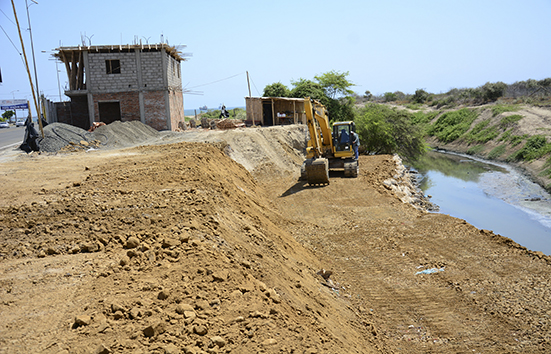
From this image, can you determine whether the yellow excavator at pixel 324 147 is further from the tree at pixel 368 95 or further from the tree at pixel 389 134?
the tree at pixel 368 95

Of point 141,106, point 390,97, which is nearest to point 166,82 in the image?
point 141,106

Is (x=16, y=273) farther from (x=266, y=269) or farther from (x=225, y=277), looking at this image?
(x=266, y=269)

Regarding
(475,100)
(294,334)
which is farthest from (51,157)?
(475,100)

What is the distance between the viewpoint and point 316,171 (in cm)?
1953

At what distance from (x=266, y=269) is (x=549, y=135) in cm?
3487

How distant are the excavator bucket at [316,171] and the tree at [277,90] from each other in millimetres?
26314

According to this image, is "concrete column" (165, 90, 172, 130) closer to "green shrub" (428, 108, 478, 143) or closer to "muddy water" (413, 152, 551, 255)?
"muddy water" (413, 152, 551, 255)

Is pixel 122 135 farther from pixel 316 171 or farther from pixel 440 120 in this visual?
pixel 440 120

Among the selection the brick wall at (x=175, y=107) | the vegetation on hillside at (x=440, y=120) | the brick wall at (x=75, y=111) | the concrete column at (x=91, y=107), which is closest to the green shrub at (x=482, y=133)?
the vegetation on hillside at (x=440, y=120)

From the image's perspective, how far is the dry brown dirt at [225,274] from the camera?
5.05 meters

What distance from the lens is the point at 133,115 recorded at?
29672 mm

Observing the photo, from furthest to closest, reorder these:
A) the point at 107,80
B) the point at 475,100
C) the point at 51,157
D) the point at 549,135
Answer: the point at 475,100 < the point at 549,135 < the point at 107,80 < the point at 51,157

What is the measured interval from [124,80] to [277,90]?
797 inches

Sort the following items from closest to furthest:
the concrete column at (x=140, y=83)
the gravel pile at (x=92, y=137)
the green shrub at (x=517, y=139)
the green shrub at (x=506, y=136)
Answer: the gravel pile at (x=92, y=137) → the concrete column at (x=140, y=83) → the green shrub at (x=517, y=139) → the green shrub at (x=506, y=136)
